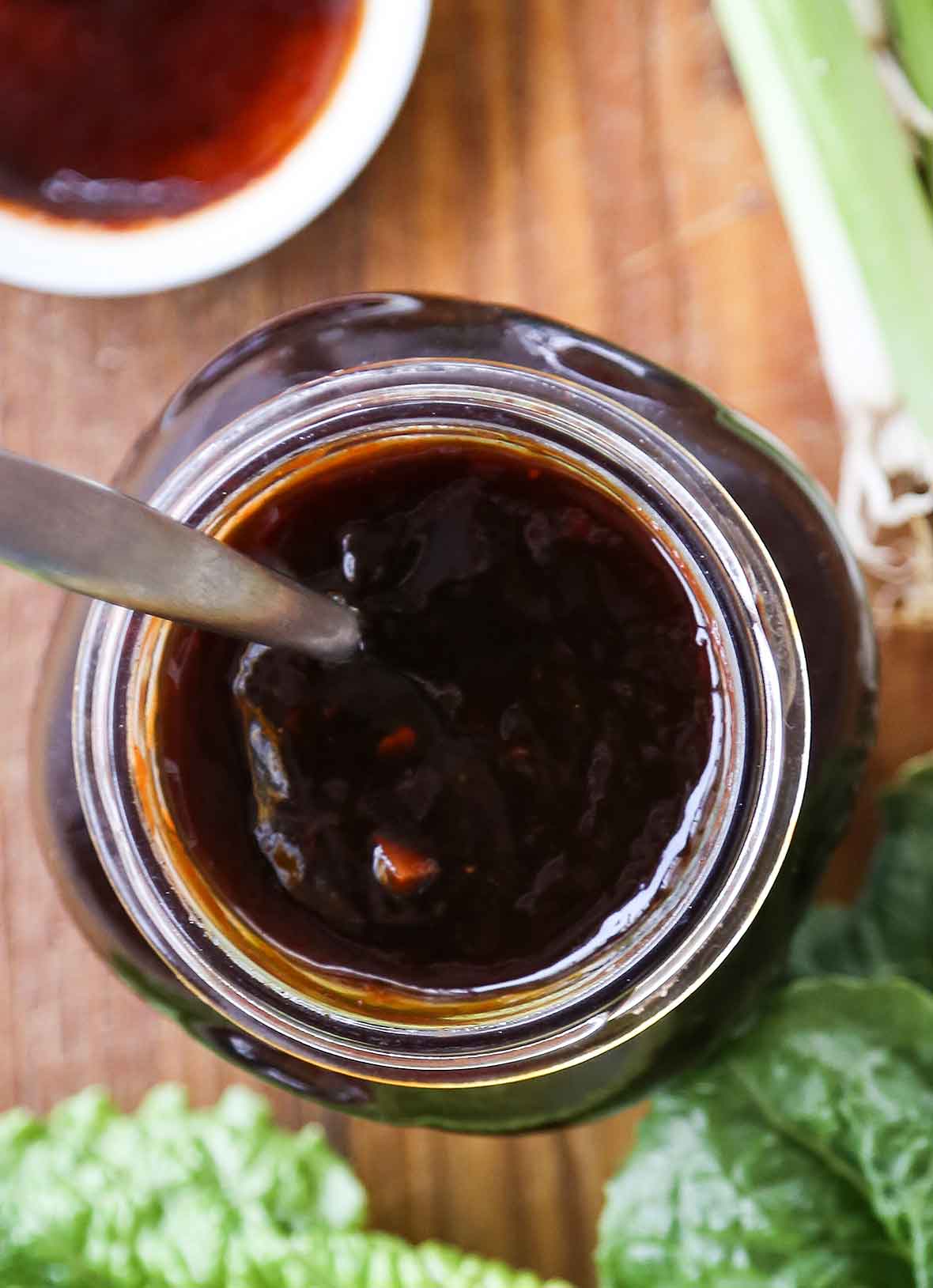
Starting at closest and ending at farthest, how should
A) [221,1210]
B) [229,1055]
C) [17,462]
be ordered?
1. [17,462]
2. [229,1055]
3. [221,1210]

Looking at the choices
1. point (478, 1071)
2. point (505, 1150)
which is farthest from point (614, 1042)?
point (505, 1150)

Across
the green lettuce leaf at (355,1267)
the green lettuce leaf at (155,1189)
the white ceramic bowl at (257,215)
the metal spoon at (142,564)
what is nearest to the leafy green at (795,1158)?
the green lettuce leaf at (355,1267)

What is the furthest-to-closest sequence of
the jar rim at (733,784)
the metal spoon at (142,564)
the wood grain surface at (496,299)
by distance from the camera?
the wood grain surface at (496,299) → the jar rim at (733,784) → the metal spoon at (142,564)

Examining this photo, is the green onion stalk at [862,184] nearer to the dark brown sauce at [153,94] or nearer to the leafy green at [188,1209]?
the dark brown sauce at [153,94]

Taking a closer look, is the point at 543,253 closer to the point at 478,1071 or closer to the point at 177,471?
the point at 177,471

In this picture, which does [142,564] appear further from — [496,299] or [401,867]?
[496,299]

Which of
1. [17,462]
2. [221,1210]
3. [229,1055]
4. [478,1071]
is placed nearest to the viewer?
[17,462]

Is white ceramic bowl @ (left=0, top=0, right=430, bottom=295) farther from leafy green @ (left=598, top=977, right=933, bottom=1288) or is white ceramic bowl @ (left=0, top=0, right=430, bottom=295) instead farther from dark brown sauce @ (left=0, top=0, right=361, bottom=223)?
leafy green @ (left=598, top=977, right=933, bottom=1288)

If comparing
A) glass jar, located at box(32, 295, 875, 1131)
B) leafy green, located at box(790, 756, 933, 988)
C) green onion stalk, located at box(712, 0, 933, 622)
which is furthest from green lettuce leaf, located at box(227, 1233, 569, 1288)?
green onion stalk, located at box(712, 0, 933, 622)
